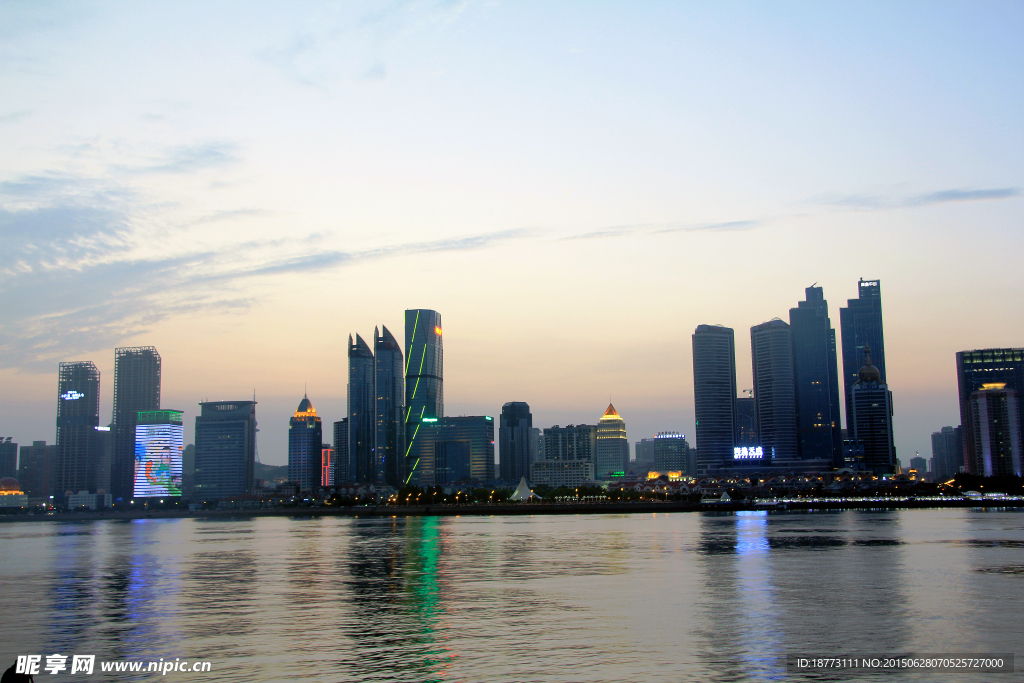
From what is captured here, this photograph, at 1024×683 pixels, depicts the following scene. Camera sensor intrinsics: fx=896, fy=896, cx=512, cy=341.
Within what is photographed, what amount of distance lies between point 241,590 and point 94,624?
15.5 m

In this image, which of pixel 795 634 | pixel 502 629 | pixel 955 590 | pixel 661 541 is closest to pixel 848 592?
pixel 955 590

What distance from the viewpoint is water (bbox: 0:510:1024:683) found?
3741 centimetres

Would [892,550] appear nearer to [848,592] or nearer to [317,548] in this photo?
[848,592]

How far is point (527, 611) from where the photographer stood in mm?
51125

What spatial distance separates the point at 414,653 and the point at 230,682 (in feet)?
27.2

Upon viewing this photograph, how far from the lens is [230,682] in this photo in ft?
113

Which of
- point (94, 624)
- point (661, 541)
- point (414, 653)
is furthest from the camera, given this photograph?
point (661, 541)

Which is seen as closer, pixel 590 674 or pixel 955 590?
pixel 590 674

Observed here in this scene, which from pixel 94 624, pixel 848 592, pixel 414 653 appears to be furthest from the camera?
pixel 848 592

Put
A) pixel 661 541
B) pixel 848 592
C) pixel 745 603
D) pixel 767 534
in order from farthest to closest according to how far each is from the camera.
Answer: pixel 767 534
pixel 661 541
pixel 848 592
pixel 745 603

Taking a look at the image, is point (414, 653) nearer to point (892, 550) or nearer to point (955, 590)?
point (955, 590)

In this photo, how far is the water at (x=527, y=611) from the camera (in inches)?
1473

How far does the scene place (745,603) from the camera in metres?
53.9

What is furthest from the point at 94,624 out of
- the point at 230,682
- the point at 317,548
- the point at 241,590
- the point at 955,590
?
the point at 317,548
